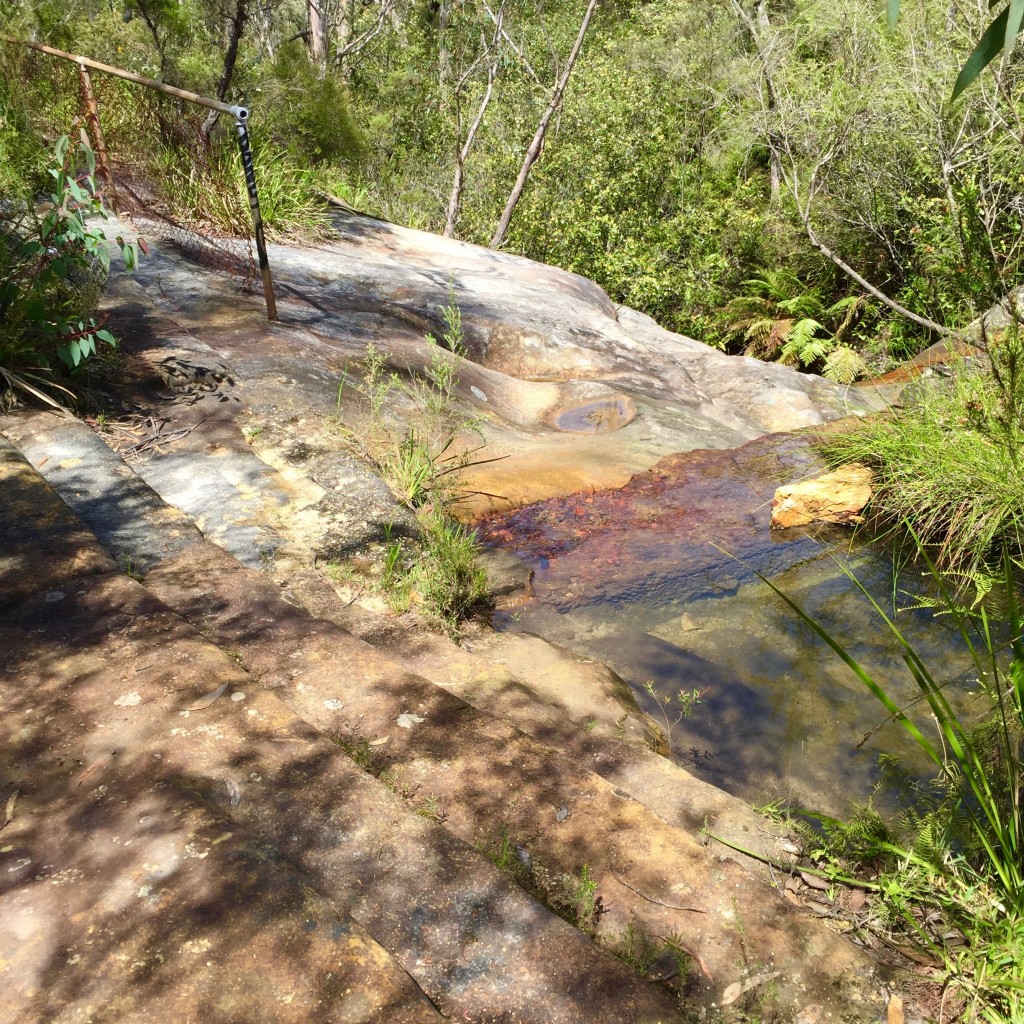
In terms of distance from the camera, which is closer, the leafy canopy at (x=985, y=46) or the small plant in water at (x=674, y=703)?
the leafy canopy at (x=985, y=46)

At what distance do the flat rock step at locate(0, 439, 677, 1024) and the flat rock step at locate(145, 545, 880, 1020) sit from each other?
23 centimetres

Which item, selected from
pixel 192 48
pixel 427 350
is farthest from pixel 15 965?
pixel 192 48

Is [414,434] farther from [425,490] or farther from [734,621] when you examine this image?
[734,621]

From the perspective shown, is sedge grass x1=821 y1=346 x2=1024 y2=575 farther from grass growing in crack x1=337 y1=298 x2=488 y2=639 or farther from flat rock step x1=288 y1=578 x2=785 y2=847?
grass growing in crack x1=337 y1=298 x2=488 y2=639

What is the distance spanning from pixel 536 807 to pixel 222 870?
0.83 meters

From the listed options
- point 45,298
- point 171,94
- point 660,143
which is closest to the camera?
point 45,298

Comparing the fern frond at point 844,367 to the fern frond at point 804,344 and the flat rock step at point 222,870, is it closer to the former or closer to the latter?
the fern frond at point 804,344

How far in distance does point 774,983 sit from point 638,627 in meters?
2.70

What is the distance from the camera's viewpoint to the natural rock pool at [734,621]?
11.6ft

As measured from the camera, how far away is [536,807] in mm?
2105

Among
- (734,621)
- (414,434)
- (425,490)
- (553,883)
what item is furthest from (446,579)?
(553,883)

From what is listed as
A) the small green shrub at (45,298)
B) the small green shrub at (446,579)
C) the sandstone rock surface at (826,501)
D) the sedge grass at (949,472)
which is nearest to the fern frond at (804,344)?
the sedge grass at (949,472)

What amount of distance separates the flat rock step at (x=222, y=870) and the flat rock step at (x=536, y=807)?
0.76 feet

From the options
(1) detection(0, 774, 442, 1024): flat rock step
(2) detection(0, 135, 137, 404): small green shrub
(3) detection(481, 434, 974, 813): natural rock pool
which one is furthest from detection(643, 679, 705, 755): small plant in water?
(2) detection(0, 135, 137, 404): small green shrub
